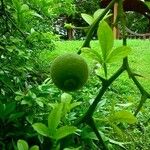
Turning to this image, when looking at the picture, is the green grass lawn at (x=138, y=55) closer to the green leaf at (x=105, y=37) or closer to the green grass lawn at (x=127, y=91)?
the green grass lawn at (x=127, y=91)

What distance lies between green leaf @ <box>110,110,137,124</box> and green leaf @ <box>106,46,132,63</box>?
111 mm

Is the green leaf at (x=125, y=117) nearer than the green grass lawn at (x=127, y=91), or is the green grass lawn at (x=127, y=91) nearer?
the green leaf at (x=125, y=117)

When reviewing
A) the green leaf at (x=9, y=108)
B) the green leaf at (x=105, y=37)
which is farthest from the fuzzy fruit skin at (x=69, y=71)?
the green leaf at (x=9, y=108)

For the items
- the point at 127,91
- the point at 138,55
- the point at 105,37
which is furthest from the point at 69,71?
the point at 138,55

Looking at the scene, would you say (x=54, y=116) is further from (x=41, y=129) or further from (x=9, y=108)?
(x=9, y=108)

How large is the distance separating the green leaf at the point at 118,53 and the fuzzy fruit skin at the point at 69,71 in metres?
0.11

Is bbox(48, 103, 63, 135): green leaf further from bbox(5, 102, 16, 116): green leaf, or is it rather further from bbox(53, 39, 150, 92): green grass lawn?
bbox(53, 39, 150, 92): green grass lawn

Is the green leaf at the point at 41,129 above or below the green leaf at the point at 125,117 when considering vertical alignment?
below

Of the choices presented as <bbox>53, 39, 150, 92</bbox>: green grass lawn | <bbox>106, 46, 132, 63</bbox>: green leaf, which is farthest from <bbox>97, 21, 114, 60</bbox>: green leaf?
<bbox>53, 39, 150, 92</bbox>: green grass lawn

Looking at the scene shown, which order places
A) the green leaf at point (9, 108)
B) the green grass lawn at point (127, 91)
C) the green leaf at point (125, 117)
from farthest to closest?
1. the green grass lawn at point (127, 91)
2. the green leaf at point (9, 108)
3. the green leaf at point (125, 117)

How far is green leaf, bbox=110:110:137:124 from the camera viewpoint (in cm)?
88

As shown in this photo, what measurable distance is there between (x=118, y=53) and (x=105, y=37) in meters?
0.03

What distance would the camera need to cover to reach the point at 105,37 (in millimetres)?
828

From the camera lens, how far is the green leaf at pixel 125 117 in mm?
883
